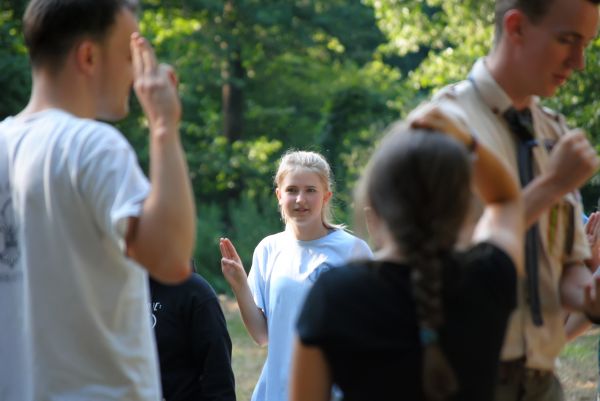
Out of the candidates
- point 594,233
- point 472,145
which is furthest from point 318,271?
point 472,145

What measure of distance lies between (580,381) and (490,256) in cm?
900

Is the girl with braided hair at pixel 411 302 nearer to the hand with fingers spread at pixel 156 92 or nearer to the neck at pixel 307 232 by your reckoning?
the hand with fingers spread at pixel 156 92

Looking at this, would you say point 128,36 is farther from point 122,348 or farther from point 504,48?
point 504,48

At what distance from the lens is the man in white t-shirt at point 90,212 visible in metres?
2.84

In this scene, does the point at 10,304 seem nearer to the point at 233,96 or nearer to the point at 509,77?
the point at 509,77

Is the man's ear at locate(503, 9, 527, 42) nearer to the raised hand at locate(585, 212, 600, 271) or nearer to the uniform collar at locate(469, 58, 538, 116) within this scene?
the uniform collar at locate(469, 58, 538, 116)

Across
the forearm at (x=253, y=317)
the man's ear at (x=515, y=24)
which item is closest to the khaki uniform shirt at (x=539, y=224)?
the man's ear at (x=515, y=24)

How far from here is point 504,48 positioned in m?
3.45

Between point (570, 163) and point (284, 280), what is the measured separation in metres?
3.06

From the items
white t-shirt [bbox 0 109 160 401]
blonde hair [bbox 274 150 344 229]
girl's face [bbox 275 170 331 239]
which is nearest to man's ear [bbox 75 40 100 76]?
white t-shirt [bbox 0 109 160 401]

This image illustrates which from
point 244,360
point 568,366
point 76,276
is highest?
point 76,276

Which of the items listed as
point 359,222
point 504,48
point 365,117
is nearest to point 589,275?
point 504,48

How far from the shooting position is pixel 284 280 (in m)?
5.90

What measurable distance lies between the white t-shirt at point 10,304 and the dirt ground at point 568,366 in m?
6.26
